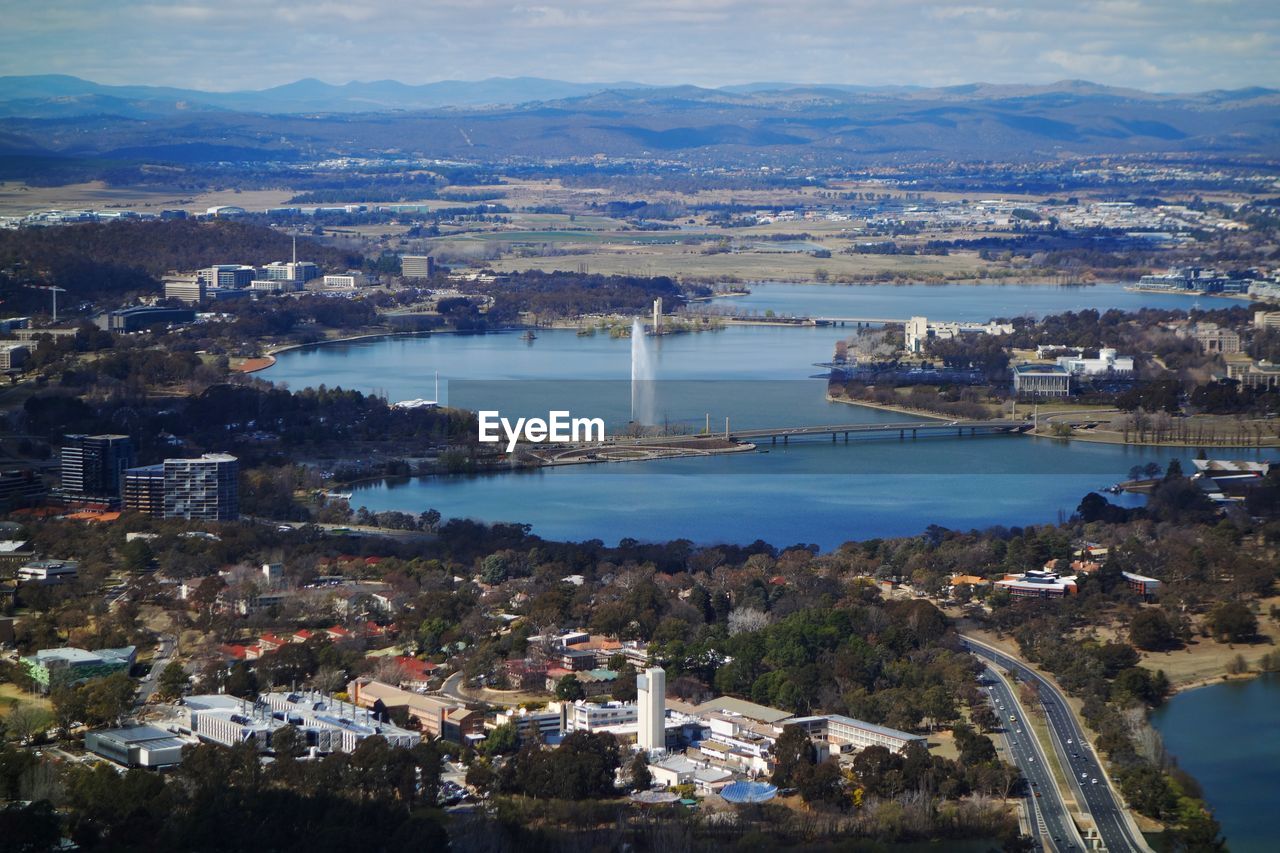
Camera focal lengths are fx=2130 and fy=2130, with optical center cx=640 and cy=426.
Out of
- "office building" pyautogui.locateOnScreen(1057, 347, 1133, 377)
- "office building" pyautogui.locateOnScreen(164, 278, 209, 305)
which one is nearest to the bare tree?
"office building" pyautogui.locateOnScreen(1057, 347, 1133, 377)

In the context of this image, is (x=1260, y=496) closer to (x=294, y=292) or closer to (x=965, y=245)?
(x=294, y=292)

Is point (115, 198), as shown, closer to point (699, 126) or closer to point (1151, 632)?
point (1151, 632)

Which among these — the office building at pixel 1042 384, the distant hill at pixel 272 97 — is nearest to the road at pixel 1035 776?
the office building at pixel 1042 384

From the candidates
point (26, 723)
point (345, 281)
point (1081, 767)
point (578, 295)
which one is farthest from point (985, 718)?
point (345, 281)

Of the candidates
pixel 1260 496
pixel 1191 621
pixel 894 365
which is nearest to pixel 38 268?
pixel 894 365

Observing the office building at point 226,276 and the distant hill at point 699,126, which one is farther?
the distant hill at point 699,126

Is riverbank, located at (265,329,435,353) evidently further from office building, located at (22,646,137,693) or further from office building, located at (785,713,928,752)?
office building, located at (785,713,928,752)

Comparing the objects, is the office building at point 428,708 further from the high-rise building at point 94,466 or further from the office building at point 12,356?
the office building at point 12,356
